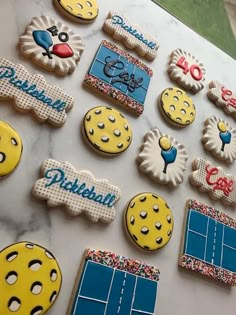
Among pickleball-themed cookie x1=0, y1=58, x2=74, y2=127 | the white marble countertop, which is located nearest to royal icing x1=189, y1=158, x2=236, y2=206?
the white marble countertop

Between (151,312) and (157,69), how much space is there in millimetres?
554

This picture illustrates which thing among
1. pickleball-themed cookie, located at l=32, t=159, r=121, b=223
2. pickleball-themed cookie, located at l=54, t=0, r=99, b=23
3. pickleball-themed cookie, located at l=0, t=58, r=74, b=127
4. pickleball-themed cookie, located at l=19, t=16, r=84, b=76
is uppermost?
pickleball-themed cookie, located at l=54, t=0, r=99, b=23

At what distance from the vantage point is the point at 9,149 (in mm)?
577

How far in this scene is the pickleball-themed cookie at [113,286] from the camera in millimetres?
571

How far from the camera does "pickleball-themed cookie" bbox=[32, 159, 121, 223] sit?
59 cm

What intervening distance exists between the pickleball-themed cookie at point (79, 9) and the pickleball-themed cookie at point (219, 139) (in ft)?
1.24

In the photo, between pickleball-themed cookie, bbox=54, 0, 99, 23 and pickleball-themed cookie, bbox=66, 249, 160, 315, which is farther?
pickleball-themed cookie, bbox=54, 0, 99, 23

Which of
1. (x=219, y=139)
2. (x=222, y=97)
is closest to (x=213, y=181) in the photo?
(x=219, y=139)

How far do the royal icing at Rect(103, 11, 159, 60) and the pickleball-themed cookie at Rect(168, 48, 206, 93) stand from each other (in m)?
0.06

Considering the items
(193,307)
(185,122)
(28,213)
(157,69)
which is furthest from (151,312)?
(157,69)

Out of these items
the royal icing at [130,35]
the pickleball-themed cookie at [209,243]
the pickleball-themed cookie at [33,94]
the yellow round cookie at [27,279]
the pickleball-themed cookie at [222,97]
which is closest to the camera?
the yellow round cookie at [27,279]

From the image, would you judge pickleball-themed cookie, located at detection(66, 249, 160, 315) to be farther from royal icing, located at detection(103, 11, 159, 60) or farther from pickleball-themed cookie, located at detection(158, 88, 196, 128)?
royal icing, located at detection(103, 11, 159, 60)

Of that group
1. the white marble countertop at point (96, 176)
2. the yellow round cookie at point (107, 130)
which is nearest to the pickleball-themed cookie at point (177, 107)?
the white marble countertop at point (96, 176)

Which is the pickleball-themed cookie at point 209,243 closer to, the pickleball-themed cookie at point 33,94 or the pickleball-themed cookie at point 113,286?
the pickleball-themed cookie at point 113,286
